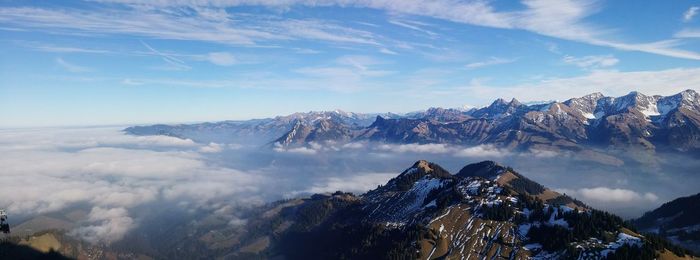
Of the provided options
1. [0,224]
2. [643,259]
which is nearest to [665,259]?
[643,259]

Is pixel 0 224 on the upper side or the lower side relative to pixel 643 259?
upper

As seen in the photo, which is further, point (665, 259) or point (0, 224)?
point (665, 259)

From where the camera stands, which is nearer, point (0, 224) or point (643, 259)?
point (0, 224)

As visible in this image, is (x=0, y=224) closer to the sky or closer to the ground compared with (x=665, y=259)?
closer to the sky

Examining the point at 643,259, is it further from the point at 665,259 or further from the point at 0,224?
the point at 0,224
